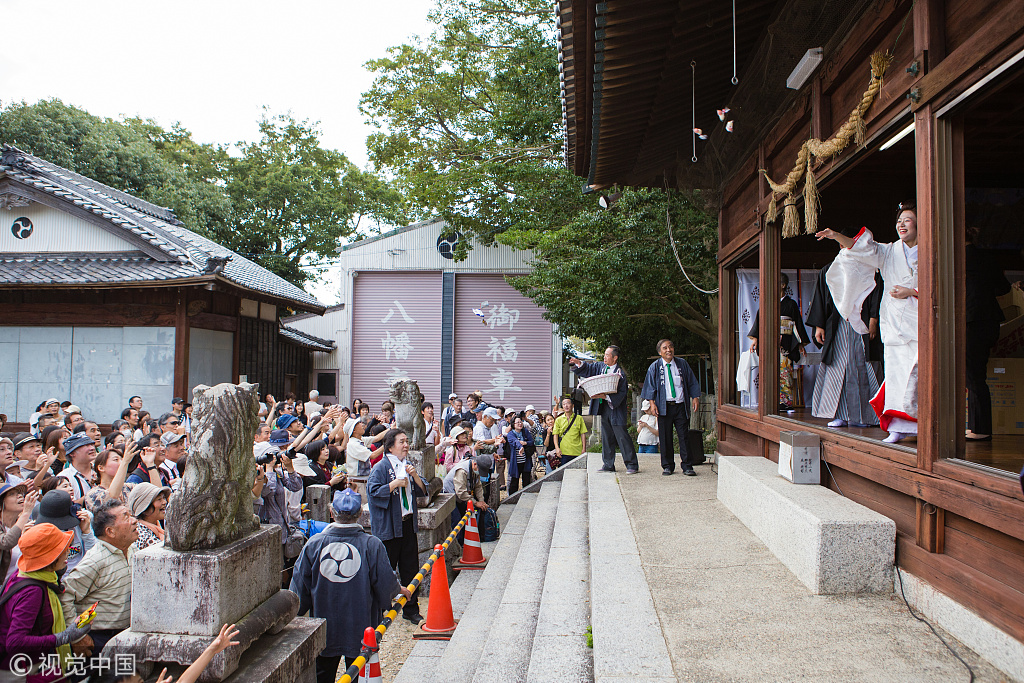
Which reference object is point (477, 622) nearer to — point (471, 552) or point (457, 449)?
point (471, 552)

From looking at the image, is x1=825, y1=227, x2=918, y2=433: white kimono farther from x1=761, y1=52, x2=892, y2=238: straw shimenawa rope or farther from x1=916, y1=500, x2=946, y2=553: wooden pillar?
x1=916, y1=500, x2=946, y2=553: wooden pillar

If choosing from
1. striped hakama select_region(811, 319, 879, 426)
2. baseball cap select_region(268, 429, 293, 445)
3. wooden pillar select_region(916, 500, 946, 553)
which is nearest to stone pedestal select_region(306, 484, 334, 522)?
baseball cap select_region(268, 429, 293, 445)

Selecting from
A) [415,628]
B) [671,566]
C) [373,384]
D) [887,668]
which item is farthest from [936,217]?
[373,384]

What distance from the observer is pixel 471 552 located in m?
8.06

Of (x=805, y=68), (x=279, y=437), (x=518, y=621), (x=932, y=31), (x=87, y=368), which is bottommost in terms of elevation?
(x=518, y=621)

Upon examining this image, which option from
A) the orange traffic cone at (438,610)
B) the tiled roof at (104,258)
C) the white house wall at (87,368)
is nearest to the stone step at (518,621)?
the orange traffic cone at (438,610)

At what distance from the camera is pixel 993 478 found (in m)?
2.65

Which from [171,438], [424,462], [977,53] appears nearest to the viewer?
[977,53]

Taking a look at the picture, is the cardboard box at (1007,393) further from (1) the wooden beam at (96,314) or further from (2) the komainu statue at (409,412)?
(1) the wooden beam at (96,314)

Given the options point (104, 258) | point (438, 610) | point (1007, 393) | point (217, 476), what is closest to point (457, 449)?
point (438, 610)

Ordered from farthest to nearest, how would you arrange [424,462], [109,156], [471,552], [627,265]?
[109,156]
[627,265]
[471,552]
[424,462]

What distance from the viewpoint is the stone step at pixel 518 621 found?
139 inches

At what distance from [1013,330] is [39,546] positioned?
7.27m

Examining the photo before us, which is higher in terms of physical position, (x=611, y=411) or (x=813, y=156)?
(x=813, y=156)
